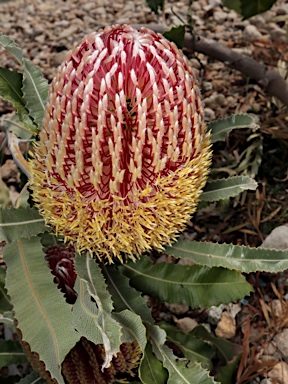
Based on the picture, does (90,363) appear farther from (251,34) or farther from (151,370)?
(251,34)

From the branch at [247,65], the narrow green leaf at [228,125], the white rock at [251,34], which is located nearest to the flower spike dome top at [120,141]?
the narrow green leaf at [228,125]

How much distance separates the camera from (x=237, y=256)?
124cm

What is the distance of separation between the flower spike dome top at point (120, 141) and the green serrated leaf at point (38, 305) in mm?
147

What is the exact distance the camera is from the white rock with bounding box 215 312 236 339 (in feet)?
5.20

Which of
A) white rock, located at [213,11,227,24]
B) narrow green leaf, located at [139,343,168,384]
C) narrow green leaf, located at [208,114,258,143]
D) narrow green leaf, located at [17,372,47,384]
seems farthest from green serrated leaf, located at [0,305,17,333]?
white rock, located at [213,11,227,24]

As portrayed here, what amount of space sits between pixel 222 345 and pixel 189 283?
298 mm

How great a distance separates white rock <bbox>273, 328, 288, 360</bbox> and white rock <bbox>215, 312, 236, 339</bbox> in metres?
0.14

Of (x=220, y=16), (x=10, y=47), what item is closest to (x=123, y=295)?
(x=10, y=47)

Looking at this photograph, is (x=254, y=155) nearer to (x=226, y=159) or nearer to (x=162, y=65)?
(x=226, y=159)

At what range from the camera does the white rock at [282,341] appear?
149cm

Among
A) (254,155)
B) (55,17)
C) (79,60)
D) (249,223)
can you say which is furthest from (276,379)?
(55,17)

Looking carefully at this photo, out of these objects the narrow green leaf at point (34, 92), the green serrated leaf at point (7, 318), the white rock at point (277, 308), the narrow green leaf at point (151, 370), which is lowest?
the white rock at point (277, 308)

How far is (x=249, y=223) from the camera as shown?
5.91ft

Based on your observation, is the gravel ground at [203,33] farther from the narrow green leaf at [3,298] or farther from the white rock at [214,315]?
the narrow green leaf at [3,298]
